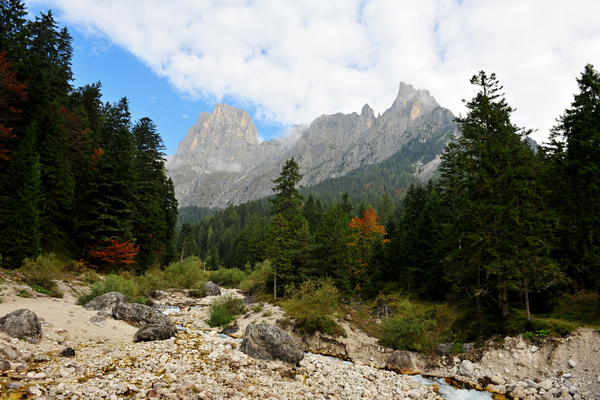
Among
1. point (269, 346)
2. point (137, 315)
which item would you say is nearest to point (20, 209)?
point (137, 315)

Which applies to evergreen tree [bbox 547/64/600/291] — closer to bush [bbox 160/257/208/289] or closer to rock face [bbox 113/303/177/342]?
rock face [bbox 113/303/177/342]

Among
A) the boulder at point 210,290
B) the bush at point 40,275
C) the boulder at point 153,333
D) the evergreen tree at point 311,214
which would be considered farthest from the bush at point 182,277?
the evergreen tree at point 311,214

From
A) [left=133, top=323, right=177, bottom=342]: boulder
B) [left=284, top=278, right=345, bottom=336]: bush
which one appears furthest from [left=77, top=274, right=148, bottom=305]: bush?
[left=284, top=278, right=345, bottom=336]: bush

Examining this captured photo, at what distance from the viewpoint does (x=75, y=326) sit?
48.2ft

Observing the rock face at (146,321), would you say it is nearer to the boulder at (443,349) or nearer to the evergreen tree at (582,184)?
the boulder at (443,349)

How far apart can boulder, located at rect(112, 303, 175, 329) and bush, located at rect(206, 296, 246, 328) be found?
661cm

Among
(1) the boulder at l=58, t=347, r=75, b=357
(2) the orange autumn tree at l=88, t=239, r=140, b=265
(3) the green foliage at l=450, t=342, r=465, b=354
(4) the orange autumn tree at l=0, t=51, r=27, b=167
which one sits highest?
(4) the orange autumn tree at l=0, t=51, r=27, b=167

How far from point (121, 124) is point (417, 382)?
55.9 m

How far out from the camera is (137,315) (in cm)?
1909

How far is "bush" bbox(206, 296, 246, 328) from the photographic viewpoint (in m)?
25.8

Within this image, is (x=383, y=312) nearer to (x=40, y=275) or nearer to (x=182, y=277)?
(x=40, y=275)

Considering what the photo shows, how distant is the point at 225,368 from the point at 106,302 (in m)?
12.0

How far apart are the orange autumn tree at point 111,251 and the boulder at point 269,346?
23.4 m

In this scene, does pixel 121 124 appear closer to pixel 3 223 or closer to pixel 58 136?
pixel 58 136
